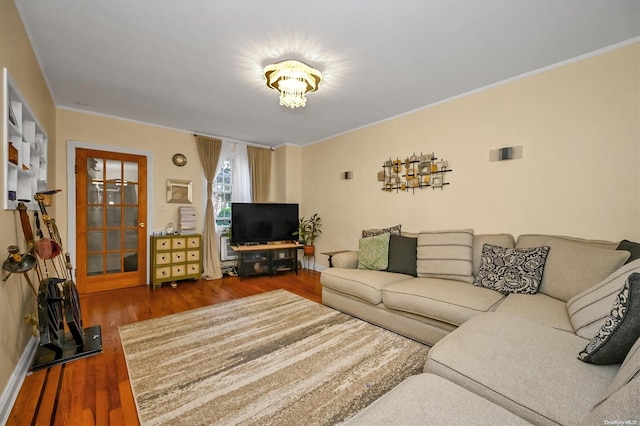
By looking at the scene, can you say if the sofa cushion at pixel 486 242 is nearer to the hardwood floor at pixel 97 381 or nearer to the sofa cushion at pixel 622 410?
the hardwood floor at pixel 97 381

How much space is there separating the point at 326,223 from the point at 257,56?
3.08 m

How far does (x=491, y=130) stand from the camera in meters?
2.87

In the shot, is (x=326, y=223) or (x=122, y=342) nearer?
(x=122, y=342)

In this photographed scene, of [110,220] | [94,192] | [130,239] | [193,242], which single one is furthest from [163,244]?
[94,192]

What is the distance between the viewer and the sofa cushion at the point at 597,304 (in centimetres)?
138

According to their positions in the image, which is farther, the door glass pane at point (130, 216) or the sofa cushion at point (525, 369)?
the door glass pane at point (130, 216)

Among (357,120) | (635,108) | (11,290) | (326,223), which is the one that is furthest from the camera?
(326,223)

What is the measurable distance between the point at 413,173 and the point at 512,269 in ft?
5.44

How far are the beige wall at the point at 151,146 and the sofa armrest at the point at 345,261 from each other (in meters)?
2.69

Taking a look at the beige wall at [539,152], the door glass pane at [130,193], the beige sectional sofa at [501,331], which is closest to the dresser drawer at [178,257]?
the door glass pane at [130,193]

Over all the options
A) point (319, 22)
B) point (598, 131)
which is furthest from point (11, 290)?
point (598, 131)

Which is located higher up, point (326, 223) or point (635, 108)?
point (635, 108)

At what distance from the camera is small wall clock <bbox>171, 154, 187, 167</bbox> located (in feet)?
14.4

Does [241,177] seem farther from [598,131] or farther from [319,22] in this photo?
[598,131]
